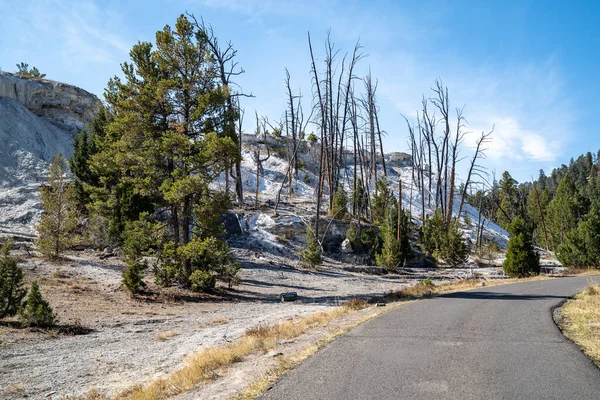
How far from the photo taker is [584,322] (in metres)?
9.87

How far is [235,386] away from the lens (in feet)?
20.0

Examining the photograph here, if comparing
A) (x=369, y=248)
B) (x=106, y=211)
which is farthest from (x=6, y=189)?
(x=369, y=248)

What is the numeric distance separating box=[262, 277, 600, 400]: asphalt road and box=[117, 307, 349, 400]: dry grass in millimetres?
1720

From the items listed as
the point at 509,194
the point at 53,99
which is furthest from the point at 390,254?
the point at 509,194

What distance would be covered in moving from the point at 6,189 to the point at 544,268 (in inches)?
1688

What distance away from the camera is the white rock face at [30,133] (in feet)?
102

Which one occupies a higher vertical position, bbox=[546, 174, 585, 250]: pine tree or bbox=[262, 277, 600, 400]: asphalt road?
bbox=[546, 174, 585, 250]: pine tree

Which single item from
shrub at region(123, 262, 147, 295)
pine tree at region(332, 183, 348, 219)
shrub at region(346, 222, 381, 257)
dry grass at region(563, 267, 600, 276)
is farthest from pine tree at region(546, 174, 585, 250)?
shrub at region(123, 262, 147, 295)

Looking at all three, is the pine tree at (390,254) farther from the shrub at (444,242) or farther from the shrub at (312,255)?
the shrub at (444,242)

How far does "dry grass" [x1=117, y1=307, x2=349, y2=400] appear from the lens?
260 inches

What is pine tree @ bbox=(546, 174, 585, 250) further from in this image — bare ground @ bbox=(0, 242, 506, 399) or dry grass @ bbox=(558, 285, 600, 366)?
dry grass @ bbox=(558, 285, 600, 366)

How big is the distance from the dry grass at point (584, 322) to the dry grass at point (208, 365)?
5.69 metres

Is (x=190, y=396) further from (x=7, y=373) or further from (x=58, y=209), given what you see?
(x=58, y=209)

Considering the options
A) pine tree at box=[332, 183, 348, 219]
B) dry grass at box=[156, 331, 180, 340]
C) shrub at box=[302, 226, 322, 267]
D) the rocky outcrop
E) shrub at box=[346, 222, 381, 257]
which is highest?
the rocky outcrop
